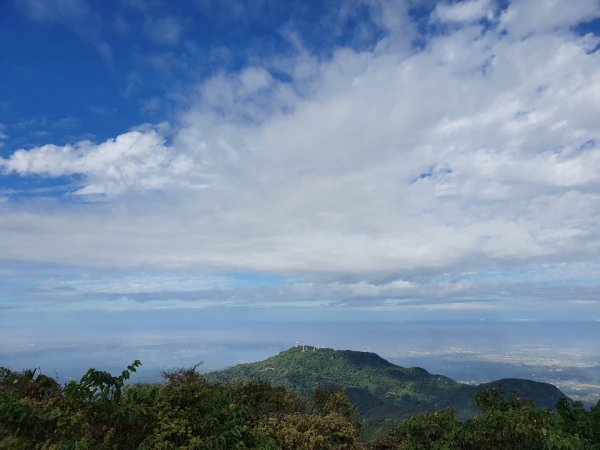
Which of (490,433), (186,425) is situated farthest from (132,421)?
(490,433)

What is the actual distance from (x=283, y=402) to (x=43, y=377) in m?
14.6

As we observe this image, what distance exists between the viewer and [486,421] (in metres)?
17.5

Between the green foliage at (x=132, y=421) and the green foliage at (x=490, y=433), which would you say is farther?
the green foliage at (x=490, y=433)

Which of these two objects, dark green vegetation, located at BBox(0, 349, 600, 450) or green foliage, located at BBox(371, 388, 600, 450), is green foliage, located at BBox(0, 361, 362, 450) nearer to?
dark green vegetation, located at BBox(0, 349, 600, 450)

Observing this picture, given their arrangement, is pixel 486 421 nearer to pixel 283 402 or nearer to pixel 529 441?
pixel 529 441

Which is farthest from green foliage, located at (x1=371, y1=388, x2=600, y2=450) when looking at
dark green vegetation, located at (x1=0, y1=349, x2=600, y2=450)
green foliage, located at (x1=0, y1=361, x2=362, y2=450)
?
green foliage, located at (x1=0, y1=361, x2=362, y2=450)

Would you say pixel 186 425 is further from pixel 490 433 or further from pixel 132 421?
pixel 490 433

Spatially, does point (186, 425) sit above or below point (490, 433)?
above

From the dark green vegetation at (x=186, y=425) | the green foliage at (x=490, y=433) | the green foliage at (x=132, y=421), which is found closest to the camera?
the green foliage at (x=132, y=421)

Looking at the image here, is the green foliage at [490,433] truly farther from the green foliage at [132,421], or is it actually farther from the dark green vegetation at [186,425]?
the green foliage at [132,421]

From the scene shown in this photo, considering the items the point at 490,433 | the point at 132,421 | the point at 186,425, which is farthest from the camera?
the point at 490,433

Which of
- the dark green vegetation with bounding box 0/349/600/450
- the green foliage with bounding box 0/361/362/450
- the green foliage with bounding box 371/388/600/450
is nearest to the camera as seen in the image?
the green foliage with bounding box 0/361/362/450

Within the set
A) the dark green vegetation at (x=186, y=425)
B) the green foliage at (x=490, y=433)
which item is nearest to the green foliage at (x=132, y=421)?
the dark green vegetation at (x=186, y=425)

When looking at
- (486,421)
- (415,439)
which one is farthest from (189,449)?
(486,421)
